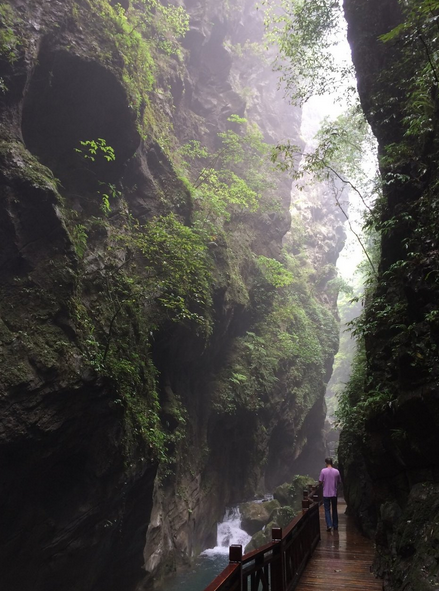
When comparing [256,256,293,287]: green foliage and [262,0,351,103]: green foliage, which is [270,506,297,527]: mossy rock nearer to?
[256,256,293,287]: green foliage

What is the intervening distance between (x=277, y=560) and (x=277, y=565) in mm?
82

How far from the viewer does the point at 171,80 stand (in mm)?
21000

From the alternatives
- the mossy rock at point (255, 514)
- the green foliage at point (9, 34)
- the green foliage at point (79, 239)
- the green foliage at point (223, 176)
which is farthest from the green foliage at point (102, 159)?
the mossy rock at point (255, 514)

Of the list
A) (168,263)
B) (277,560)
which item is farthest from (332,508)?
(168,263)

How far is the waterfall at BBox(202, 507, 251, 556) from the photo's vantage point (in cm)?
1535

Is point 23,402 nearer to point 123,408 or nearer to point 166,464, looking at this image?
point 123,408

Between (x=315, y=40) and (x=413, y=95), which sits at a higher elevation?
(x=315, y=40)

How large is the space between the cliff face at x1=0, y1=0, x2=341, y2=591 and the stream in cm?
49

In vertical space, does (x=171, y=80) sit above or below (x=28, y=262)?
above

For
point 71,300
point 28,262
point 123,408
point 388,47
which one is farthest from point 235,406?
point 388,47

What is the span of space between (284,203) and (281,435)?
17169 mm

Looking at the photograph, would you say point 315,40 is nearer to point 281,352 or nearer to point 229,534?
point 281,352

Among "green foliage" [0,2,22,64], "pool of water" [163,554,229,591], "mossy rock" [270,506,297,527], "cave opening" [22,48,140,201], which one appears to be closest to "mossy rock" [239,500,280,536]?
"mossy rock" [270,506,297,527]

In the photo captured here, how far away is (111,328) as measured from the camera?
31.7 ft
